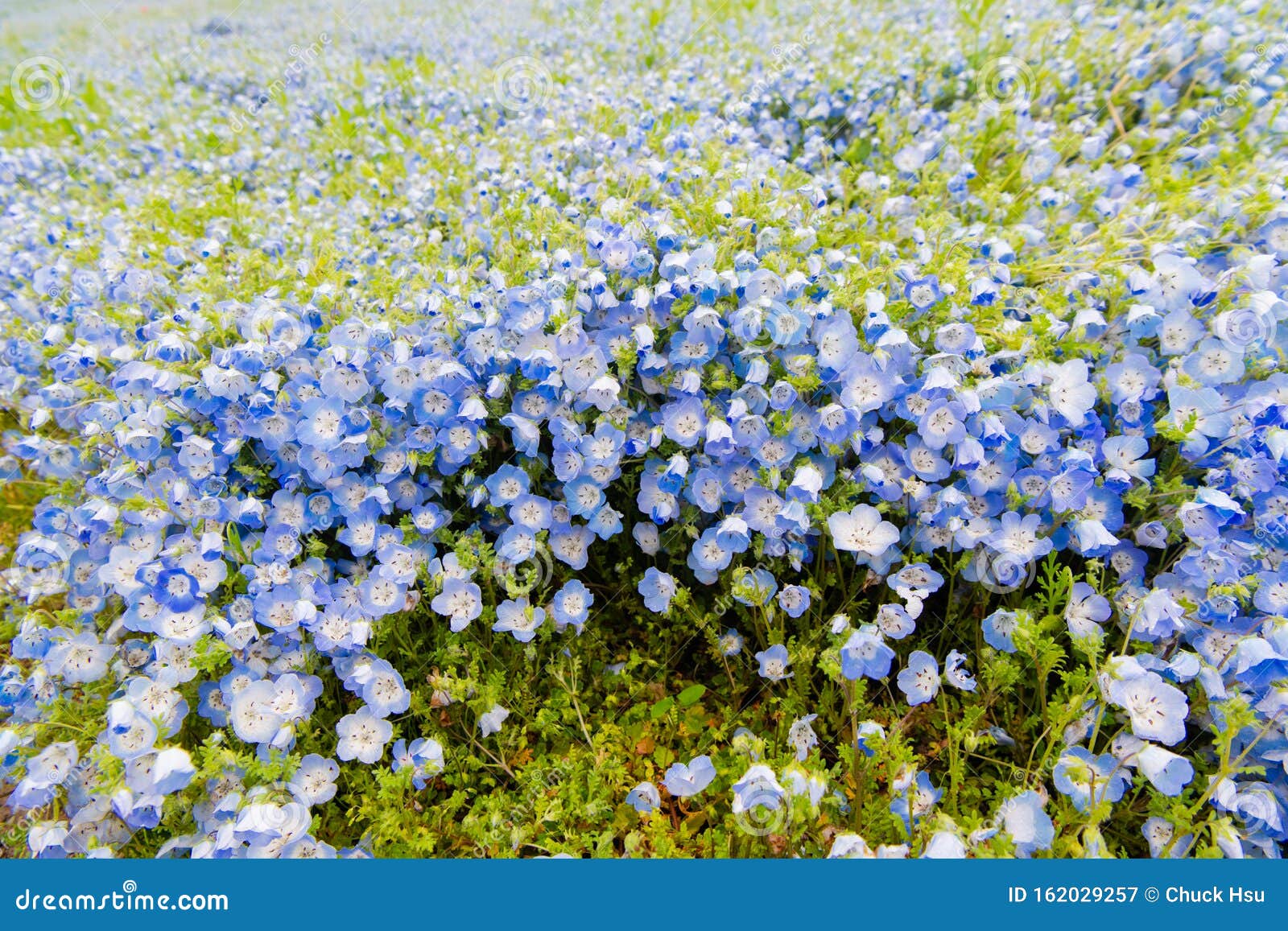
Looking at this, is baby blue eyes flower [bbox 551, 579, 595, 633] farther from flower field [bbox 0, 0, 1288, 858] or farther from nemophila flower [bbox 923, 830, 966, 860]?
nemophila flower [bbox 923, 830, 966, 860]

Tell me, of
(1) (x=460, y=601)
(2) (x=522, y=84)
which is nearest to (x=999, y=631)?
(1) (x=460, y=601)

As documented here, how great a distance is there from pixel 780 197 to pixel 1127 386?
48.6 inches

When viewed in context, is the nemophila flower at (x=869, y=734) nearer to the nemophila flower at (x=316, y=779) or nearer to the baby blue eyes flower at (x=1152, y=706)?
the baby blue eyes flower at (x=1152, y=706)

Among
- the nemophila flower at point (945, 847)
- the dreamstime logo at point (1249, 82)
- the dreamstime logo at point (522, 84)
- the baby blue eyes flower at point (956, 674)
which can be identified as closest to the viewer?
the nemophila flower at point (945, 847)

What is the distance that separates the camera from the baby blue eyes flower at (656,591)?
2.22 metres

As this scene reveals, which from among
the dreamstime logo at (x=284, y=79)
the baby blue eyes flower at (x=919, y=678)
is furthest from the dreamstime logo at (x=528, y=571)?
the dreamstime logo at (x=284, y=79)

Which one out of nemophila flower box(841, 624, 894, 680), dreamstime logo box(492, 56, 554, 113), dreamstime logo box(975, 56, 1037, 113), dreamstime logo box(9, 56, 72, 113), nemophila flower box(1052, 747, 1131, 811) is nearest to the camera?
nemophila flower box(1052, 747, 1131, 811)

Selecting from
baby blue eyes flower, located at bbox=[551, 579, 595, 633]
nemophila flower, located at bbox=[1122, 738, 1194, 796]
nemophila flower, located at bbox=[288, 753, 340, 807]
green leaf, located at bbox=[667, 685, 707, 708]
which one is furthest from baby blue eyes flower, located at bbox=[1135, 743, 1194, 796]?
nemophila flower, located at bbox=[288, 753, 340, 807]

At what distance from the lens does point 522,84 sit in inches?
200

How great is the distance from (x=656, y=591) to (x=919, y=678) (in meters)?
0.71

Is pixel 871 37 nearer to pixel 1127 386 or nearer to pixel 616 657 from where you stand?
pixel 1127 386

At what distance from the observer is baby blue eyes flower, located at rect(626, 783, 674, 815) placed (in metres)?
1.89

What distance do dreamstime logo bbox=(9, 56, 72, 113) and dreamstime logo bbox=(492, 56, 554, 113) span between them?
3.81 metres

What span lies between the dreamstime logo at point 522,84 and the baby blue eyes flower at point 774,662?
3365 millimetres
